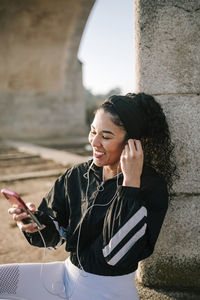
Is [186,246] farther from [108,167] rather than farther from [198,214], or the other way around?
[108,167]

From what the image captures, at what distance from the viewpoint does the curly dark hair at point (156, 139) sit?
1.53 m

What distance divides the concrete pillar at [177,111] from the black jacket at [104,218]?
34cm

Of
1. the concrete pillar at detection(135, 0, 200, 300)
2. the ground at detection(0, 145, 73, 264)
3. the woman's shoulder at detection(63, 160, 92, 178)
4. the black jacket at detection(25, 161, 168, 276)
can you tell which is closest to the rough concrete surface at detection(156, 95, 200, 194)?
the concrete pillar at detection(135, 0, 200, 300)

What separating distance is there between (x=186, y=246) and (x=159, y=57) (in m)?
1.09

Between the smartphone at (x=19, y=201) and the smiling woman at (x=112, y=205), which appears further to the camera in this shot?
the smartphone at (x=19, y=201)

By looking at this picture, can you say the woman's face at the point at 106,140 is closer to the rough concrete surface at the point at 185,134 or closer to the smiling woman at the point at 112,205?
the smiling woman at the point at 112,205

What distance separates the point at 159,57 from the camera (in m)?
1.63

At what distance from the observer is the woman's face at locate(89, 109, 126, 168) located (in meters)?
1.44

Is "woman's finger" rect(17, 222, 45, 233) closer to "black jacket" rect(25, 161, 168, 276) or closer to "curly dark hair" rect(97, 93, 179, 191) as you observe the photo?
"black jacket" rect(25, 161, 168, 276)

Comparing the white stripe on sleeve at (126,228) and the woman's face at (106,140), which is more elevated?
the woman's face at (106,140)

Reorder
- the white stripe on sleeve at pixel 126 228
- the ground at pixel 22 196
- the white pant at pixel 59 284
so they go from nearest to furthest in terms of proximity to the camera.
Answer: the white stripe on sleeve at pixel 126 228
the white pant at pixel 59 284
the ground at pixel 22 196

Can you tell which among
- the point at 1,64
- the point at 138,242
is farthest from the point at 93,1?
the point at 138,242

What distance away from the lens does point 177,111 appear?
1659 mm

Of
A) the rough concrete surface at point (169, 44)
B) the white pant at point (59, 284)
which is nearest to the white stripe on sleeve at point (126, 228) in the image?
the white pant at point (59, 284)
